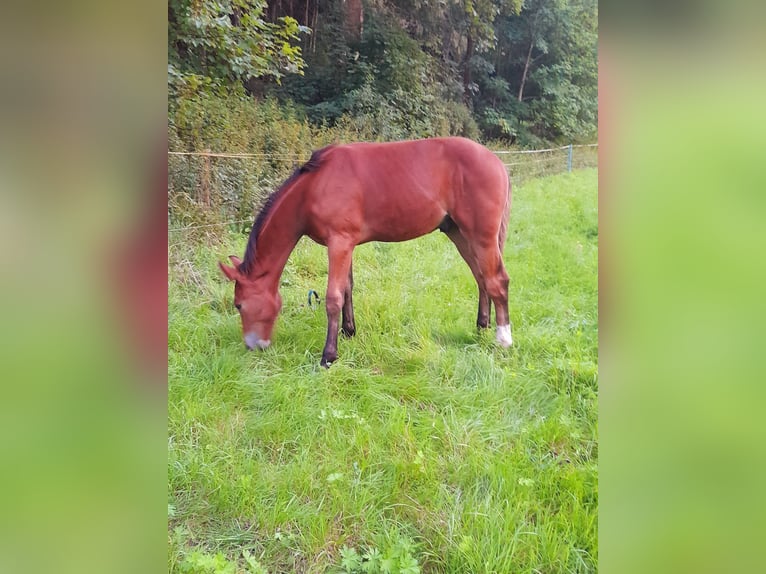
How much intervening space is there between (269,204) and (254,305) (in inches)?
18.0

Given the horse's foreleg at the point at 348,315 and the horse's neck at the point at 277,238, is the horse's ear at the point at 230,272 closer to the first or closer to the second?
the horse's neck at the point at 277,238

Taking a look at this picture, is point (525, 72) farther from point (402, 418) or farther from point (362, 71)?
point (402, 418)

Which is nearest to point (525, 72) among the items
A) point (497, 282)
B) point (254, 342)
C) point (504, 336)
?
point (497, 282)

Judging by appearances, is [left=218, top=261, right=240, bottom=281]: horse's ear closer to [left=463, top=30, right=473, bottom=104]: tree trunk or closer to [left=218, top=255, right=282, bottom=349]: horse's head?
[left=218, top=255, right=282, bottom=349]: horse's head

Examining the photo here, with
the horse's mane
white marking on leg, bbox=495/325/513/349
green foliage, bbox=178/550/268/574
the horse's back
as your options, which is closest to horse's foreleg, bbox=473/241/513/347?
white marking on leg, bbox=495/325/513/349

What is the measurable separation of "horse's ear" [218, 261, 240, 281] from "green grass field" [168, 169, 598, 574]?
1.7 inches

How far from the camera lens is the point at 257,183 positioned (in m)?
2.27

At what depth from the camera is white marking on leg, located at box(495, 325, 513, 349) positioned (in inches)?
82.9

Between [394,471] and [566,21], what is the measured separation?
1763 millimetres

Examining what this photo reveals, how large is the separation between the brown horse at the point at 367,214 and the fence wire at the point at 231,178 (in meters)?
0.06

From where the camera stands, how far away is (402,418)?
202cm

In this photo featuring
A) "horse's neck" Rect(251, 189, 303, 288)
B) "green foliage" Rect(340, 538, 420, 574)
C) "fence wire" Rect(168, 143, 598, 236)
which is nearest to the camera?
"green foliage" Rect(340, 538, 420, 574)
